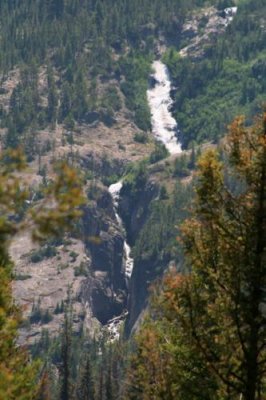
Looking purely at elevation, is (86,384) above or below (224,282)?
below

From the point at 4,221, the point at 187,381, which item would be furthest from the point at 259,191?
the point at 4,221

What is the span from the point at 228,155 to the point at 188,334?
5046 mm

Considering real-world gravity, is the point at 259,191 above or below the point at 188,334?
above

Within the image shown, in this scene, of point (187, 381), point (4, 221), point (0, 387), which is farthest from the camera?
point (187, 381)

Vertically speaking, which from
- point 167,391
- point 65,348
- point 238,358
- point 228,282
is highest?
point 228,282

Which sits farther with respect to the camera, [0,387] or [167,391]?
[167,391]

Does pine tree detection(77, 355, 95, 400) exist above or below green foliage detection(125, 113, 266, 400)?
below

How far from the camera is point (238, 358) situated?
22.5 meters

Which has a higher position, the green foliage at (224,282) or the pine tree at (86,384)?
the green foliage at (224,282)

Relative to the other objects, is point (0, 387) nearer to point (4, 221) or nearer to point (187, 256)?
point (4, 221)

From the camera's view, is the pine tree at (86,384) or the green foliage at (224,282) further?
the pine tree at (86,384)

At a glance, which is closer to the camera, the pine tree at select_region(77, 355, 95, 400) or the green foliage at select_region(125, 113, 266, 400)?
the green foliage at select_region(125, 113, 266, 400)

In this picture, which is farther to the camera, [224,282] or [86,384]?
[86,384]

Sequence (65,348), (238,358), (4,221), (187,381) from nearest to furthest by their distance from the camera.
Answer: (4,221) → (238,358) → (187,381) → (65,348)
